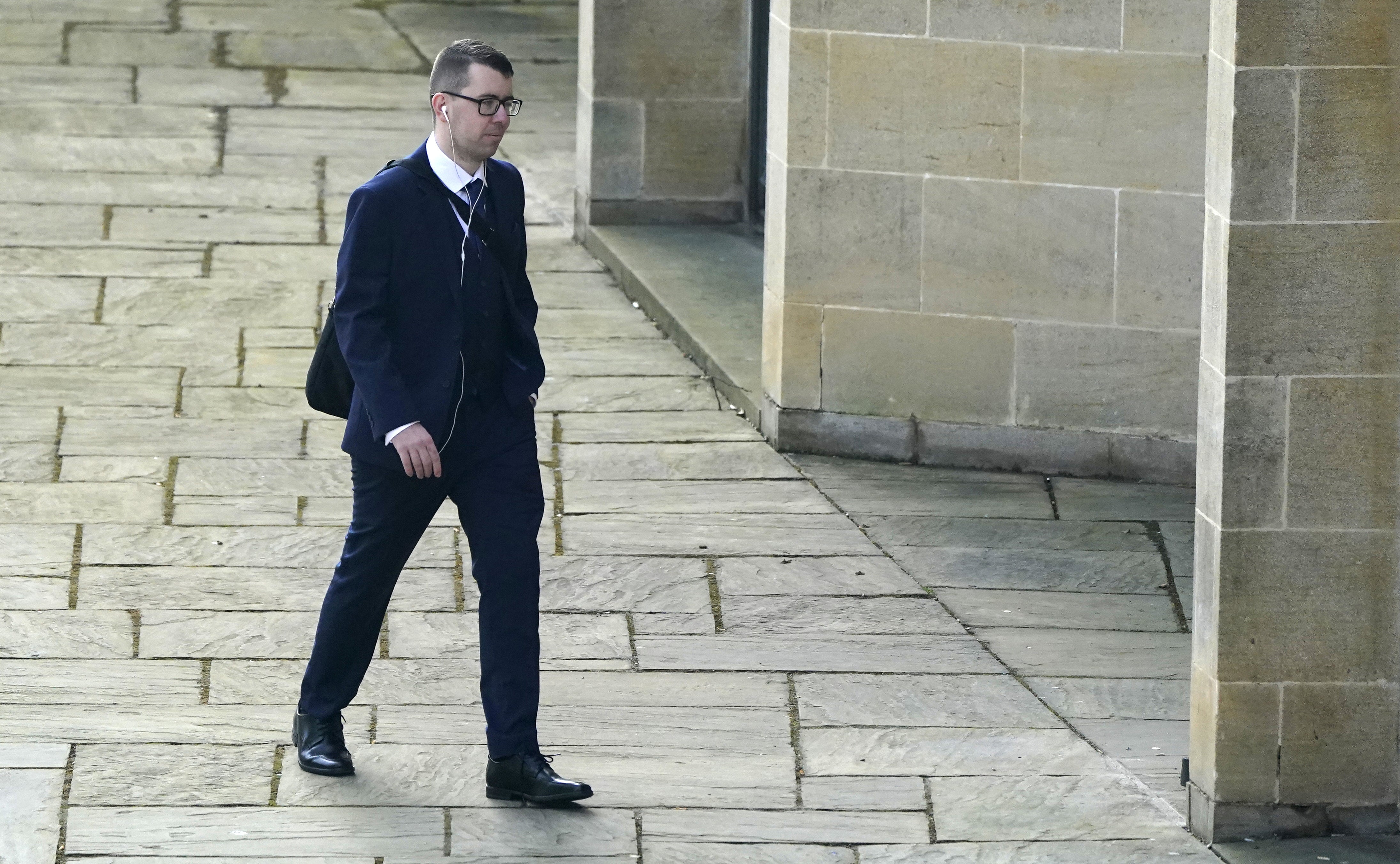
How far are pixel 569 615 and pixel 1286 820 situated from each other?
2.20 m

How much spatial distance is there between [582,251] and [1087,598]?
4.51 m

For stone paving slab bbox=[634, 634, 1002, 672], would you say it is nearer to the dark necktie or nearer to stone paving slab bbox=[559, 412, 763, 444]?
the dark necktie

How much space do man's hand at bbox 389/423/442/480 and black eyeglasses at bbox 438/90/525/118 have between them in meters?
0.68

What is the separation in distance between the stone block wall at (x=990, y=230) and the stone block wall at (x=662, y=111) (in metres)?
2.62

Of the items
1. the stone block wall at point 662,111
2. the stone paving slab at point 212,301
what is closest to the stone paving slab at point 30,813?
the stone paving slab at point 212,301

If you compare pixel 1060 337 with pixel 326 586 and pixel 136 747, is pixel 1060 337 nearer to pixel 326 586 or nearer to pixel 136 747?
pixel 326 586

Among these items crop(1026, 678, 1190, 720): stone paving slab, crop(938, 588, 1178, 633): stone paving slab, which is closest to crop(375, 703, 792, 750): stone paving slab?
crop(1026, 678, 1190, 720): stone paving slab

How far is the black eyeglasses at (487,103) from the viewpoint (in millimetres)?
4844

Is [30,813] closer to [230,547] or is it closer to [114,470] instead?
[230,547]

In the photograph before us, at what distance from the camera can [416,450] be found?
4.86 m

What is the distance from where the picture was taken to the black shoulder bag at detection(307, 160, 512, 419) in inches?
198

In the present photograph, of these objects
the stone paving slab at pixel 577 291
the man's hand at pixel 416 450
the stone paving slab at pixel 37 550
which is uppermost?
the stone paving slab at pixel 577 291

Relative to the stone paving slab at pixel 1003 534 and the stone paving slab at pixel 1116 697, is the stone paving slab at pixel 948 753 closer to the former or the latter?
the stone paving slab at pixel 1116 697

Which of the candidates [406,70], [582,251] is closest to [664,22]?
[582,251]
